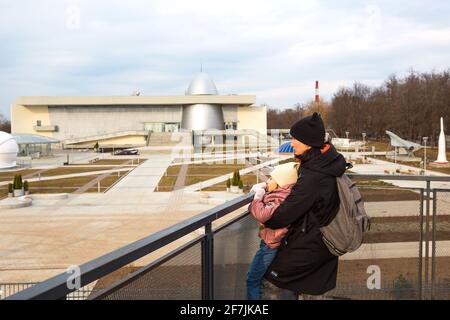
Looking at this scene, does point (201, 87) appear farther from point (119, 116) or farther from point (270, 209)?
point (270, 209)

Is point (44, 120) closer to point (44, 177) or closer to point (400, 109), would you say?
point (44, 177)

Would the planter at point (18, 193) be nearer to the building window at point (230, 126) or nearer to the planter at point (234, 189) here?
the planter at point (234, 189)

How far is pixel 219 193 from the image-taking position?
968 inches

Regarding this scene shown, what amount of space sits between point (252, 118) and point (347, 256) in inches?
3100

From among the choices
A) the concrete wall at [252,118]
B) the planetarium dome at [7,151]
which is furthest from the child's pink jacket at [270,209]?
the concrete wall at [252,118]

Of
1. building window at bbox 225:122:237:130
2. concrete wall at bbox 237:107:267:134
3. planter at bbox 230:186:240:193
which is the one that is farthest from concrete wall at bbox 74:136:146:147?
planter at bbox 230:186:240:193

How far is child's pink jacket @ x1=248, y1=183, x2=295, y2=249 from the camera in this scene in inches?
111

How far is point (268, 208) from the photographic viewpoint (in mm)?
2811

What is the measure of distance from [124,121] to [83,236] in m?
65.4

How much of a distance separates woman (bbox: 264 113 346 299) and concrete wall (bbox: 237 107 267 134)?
257 feet

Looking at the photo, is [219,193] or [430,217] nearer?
[430,217]

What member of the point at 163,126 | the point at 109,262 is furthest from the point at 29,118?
the point at 109,262

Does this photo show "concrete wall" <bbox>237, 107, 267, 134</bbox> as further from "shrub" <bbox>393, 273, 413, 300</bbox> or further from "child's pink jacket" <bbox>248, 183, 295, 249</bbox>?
"child's pink jacket" <bbox>248, 183, 295, 249</bbox>
